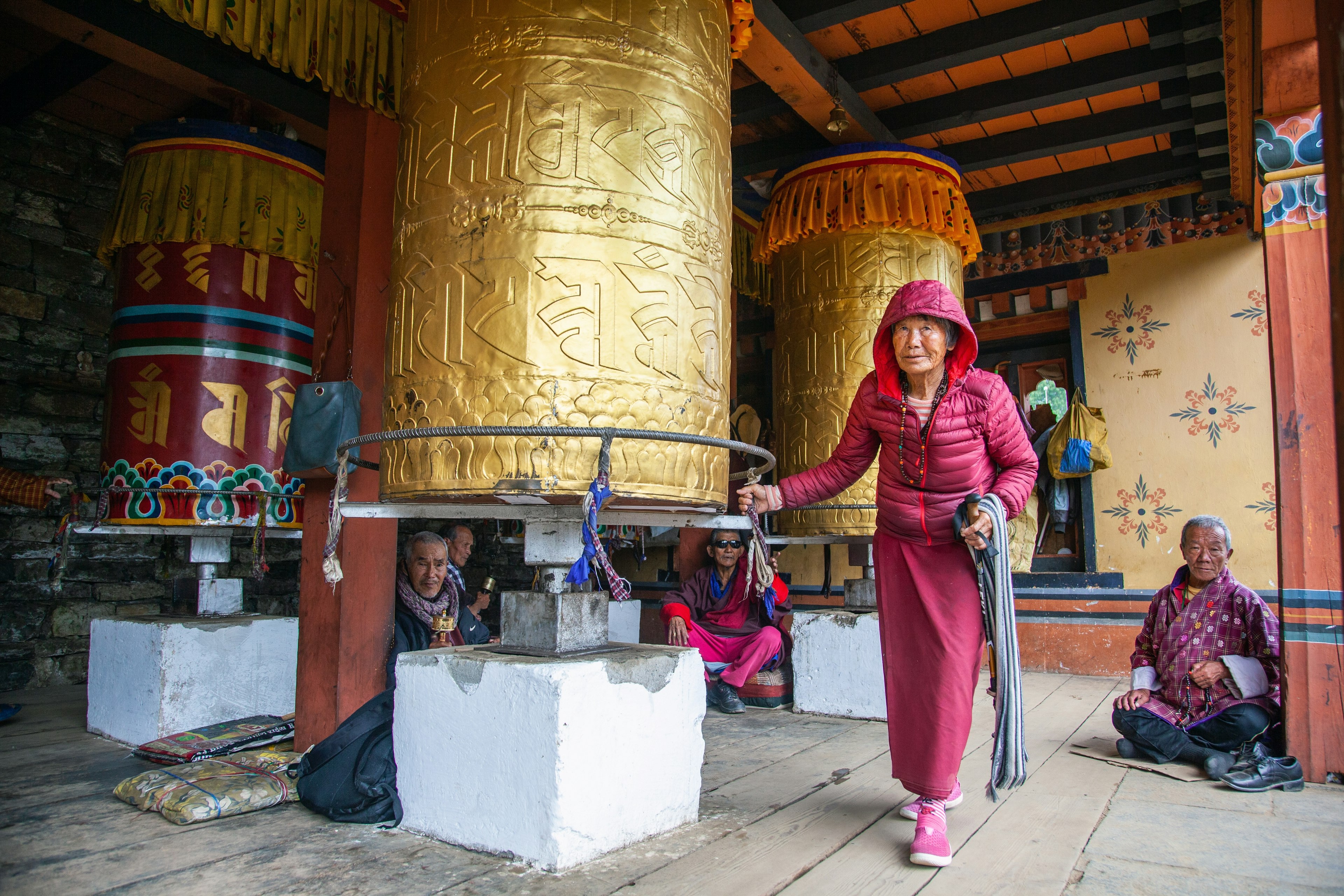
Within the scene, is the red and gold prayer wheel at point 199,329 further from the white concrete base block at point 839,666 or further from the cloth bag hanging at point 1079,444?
the cloth bag hanging at point 1079,444

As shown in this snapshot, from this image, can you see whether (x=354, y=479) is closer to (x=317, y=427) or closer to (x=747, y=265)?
(x=317, y=427)

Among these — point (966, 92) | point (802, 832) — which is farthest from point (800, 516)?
point (966, 92)

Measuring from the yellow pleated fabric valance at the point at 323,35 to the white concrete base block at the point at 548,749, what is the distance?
6.14 ft

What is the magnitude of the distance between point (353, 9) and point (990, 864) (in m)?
3.12

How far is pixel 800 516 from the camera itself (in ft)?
12.7

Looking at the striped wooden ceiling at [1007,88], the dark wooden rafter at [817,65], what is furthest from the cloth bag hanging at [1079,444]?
the dark wooden rafter at [817,65]

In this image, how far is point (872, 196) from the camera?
12.6ft

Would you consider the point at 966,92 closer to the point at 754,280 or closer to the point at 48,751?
the point at 754,280

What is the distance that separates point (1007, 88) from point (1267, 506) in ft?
8.80

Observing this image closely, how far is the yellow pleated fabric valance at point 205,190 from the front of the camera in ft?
10.9

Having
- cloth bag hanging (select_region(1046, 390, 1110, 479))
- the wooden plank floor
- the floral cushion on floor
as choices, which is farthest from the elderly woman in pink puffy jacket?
cloth bag hanging (select_region(1046, 390, 1110, 479))

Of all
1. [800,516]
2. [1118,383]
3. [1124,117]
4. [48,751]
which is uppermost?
[1124,117]

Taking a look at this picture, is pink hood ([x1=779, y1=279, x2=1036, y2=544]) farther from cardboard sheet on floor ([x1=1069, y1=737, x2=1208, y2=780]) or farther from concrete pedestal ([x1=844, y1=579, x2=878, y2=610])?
concrete pedestal ([x1=844, y1=579, x2=878, y2=610])

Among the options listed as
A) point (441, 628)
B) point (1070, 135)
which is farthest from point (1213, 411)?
point (441, 628)
